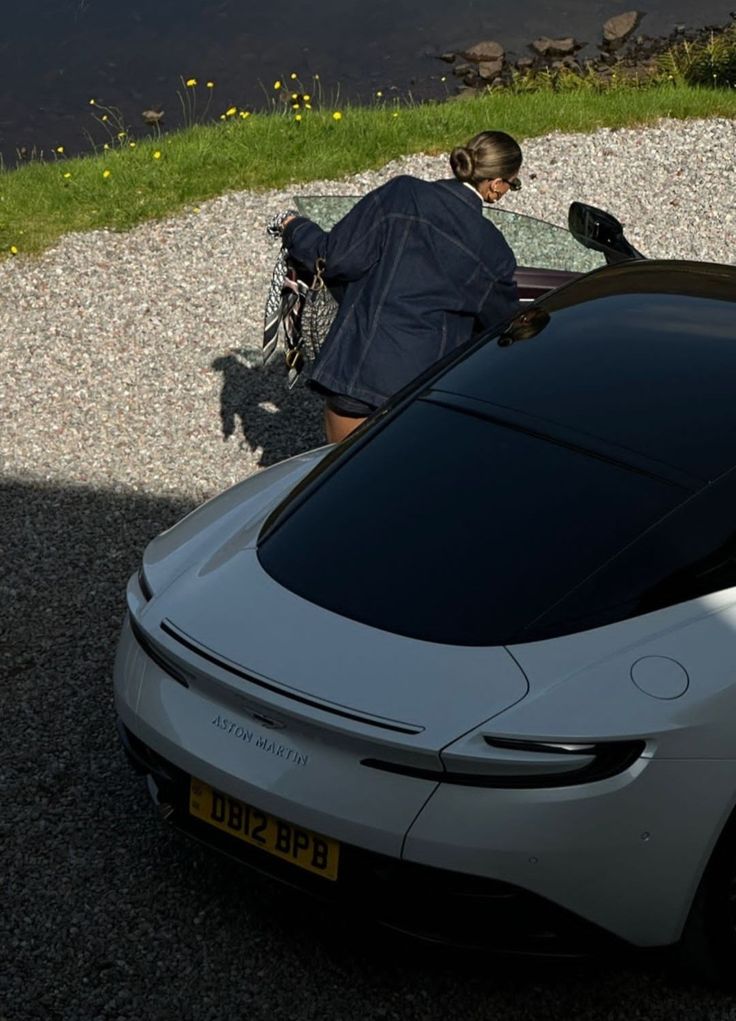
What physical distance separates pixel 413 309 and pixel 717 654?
2.25 m

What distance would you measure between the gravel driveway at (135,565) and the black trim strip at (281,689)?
514 mm

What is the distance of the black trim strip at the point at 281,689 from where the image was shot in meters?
3.31

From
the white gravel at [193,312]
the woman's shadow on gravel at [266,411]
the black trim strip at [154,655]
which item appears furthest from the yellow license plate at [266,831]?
the woman's shadow on gravel at [266,411]

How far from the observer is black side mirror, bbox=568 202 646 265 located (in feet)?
19.0

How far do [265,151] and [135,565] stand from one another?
6.44m

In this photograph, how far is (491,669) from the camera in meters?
3.40

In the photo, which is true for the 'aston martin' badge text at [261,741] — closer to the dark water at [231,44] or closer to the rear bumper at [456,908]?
the rear bumper at [456,908]

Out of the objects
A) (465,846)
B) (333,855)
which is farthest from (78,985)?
(465,846)

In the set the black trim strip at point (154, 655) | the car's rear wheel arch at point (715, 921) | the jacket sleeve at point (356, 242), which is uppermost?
the jacket sleeve at point (356, 242)

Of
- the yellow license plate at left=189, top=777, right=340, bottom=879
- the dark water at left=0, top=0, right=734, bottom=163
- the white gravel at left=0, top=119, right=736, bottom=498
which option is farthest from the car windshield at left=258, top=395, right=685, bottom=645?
the dark water at left=0, top=0, right=734, bottom=163

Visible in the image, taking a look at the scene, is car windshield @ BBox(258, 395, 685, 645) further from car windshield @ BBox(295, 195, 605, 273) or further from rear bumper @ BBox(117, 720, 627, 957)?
car windshield @ BBox(295, 195, 605, 273)

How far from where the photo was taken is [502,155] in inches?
215

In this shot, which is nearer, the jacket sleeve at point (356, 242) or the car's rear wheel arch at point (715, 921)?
the car's rear wheel arch at point (715, 921)

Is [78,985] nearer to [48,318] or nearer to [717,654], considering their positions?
[717,654]
